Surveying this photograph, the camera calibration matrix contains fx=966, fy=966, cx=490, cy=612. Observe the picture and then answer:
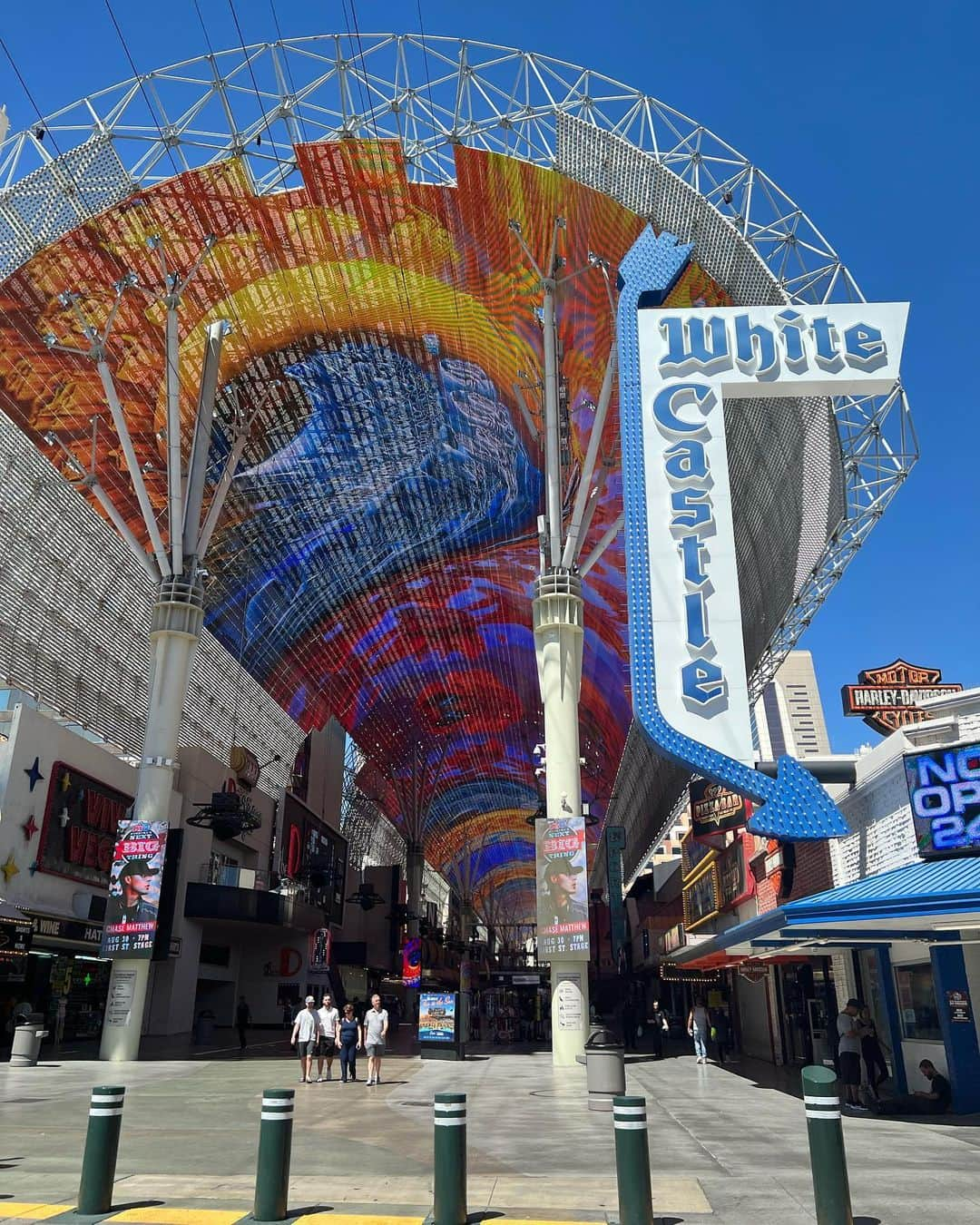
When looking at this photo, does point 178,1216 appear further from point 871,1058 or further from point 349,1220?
point 871,1058

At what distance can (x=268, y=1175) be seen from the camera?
7.15m

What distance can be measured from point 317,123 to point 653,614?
19.8 m

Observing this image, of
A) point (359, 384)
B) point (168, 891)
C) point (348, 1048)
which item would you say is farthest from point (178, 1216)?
point (359, 384)

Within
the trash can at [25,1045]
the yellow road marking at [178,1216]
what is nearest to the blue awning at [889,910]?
the yellow road marking at [178,1216]

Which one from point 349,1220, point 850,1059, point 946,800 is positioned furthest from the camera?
point 850,1059

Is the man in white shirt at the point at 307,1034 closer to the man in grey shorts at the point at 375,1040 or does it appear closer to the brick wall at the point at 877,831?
the man in grey shorts at the point at 375,1040

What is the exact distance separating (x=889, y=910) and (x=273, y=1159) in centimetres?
869

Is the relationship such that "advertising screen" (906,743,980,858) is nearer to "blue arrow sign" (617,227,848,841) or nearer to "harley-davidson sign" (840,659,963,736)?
"blue arrow sign" (617,227,848,841)

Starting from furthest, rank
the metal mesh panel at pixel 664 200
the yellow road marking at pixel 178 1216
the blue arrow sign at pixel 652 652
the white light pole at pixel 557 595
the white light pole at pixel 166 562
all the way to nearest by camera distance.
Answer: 1. the metal mesh panel at pixel 664 200
2. the white light pole at pixel 166 562
3. the white light pole at pixel 557 595
4. the blue arrow sign at pixel 652 652
5. the yellow road marking at pixel 178 1216

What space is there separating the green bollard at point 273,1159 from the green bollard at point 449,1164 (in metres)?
1.12

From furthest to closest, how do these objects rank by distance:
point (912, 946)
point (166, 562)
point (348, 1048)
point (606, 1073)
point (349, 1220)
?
1. point (166, 562)
2. point (348, 1048)
3. point (912, 946)
4. point (606, 1073)
5. point (349, 1220)

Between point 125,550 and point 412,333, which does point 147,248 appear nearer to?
point 412,333

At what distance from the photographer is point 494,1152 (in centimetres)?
1066

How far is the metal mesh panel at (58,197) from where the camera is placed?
29.1 m
